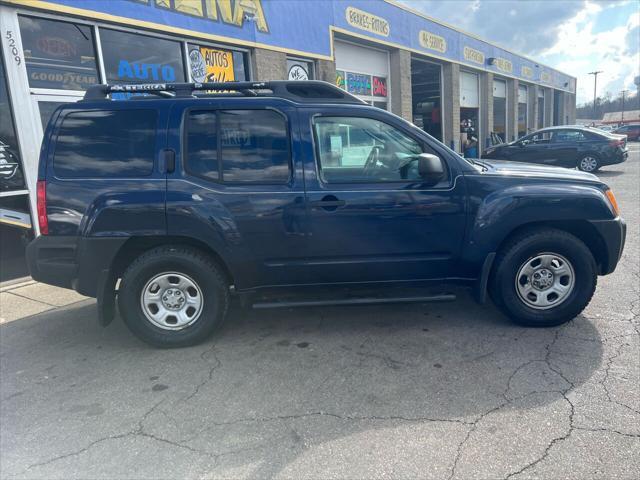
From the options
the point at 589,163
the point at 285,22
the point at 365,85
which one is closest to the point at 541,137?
the point at 589,163

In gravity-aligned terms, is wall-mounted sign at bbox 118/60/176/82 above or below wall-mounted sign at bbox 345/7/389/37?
below

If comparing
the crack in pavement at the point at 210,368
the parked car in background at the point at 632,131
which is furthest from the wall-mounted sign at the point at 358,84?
the parked car in background at the point at 632,131

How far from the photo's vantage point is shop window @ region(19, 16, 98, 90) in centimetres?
648

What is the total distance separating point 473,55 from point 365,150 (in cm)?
1900

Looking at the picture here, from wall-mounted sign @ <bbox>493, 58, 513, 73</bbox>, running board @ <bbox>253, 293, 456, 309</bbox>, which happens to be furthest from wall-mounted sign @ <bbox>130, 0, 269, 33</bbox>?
wall-mounted sign @ <bbox>493, 58, 513, 73</bbox>

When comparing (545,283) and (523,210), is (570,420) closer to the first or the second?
(545,283)

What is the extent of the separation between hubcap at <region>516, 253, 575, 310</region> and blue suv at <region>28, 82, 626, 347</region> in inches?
0.5

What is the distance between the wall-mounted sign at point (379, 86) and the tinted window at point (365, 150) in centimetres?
1128

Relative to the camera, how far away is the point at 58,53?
6.83 meters

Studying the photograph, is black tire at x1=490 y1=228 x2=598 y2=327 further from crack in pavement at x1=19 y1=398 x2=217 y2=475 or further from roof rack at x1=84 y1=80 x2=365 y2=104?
crack in pavement at x1=19 y1=398 x2=217 y2=475

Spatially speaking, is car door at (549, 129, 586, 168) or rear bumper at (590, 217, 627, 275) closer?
rear bumper at (590, 217, 627, 275)

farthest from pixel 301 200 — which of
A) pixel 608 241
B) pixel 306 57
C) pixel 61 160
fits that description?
pixel 306 57

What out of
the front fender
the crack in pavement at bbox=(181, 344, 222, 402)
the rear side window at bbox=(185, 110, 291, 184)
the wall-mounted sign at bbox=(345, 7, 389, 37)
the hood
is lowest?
the crack in pavement at bbox=(181, 344, 222, 402)

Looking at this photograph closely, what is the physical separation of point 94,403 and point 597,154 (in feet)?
54.6
